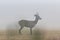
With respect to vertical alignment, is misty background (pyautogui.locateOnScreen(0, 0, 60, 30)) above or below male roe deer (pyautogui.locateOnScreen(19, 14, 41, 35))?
above

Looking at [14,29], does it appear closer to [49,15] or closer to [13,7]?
[13,7]

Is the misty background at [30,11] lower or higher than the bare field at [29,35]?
higher

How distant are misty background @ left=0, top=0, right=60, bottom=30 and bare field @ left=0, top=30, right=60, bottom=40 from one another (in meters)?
0.05

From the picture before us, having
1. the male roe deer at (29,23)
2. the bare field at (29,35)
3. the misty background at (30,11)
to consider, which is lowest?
the bare field at (29,35)

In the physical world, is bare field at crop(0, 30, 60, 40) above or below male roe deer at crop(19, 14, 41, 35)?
below

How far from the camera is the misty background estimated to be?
5.21 ft

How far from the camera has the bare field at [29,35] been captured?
1589 mm

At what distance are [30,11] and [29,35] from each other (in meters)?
0.21

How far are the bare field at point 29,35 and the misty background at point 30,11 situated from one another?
5 centimetres

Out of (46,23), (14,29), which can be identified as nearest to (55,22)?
(46,23)

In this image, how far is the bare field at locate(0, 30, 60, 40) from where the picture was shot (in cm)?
159

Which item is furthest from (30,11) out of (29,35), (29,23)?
(29,35)

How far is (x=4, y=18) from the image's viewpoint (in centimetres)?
159

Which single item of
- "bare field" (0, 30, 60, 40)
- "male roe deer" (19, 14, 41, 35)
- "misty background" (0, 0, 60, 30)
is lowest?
"bare field" (0, 30, 60, 40)
